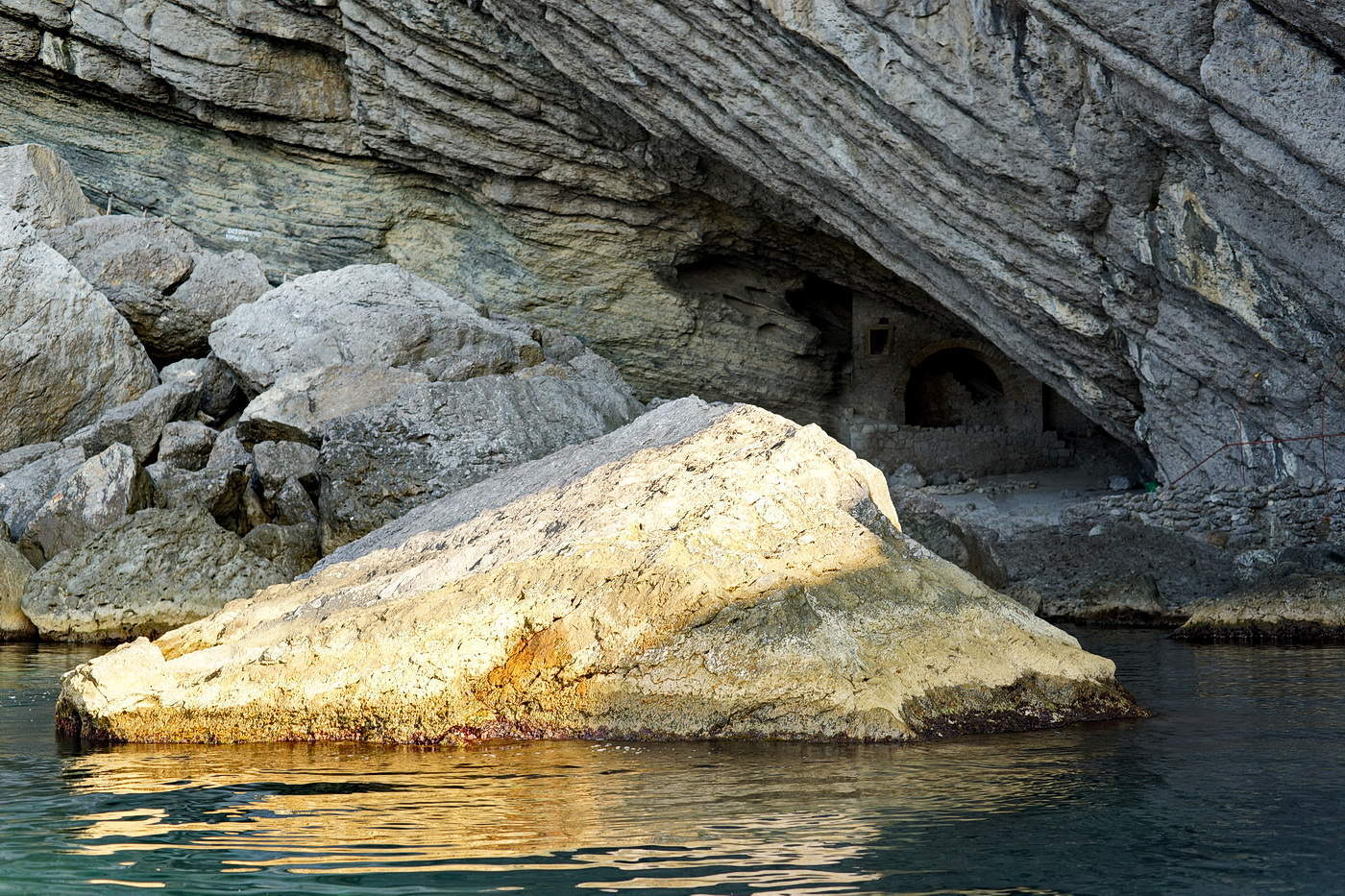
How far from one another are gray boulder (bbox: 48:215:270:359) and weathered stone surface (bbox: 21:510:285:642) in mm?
7100

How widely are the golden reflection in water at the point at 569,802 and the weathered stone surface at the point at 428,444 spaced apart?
21.1 ft

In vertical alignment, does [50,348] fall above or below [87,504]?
above

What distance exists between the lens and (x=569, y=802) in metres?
4.18

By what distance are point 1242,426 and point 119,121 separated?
Answer: 1709 cm

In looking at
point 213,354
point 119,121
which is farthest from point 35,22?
point 213,354

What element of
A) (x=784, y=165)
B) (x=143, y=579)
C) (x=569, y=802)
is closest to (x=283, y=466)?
(x=143, y=579)

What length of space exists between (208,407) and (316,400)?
122 inches

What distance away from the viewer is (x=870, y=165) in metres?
12.7

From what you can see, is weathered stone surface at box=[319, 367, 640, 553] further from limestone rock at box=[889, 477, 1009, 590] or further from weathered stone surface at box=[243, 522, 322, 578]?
limestone rock at box=[889, 477, 1009, 590]

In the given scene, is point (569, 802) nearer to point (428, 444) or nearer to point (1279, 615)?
point (1279, 615)

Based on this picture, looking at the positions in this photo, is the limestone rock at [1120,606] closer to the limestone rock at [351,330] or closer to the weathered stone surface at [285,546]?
the weathered stone surface at [285,546]

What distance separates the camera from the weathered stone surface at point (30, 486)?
12.6m

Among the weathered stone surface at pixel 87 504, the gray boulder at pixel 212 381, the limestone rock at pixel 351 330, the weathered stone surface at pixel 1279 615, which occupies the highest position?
the limestone rock at pixel 351 330

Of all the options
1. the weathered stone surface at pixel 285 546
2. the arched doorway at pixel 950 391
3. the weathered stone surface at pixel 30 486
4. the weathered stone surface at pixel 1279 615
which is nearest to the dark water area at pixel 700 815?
the weathered stone surface at pixel 1279 615
